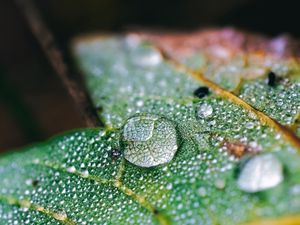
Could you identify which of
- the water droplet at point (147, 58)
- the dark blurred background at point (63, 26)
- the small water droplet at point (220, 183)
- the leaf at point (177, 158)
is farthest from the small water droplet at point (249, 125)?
the dark blurred background at point (63, 26)

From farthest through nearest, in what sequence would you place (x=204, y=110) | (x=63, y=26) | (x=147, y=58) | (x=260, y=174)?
1. (x=63, y=26)
2. (x=147, y=58)
3. (x=204, y=110)
4. (x=260, y=174)

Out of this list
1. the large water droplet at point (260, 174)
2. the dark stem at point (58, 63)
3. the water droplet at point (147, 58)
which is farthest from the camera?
the water droplet at point (147, 58)

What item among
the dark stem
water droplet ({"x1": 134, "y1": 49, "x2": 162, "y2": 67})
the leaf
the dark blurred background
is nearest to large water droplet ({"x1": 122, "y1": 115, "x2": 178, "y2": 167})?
the leaf

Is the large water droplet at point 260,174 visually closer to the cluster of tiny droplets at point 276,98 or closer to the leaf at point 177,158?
the leaf at point 177,158

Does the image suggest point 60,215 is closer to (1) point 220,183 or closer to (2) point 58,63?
(1) point 220,183

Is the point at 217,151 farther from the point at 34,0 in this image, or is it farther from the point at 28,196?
the point at 34,0

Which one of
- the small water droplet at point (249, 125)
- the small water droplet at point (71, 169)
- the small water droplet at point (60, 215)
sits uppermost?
the small water droplet at point (249, 125)

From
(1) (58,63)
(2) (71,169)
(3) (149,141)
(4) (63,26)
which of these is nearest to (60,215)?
(2) (71,169)
